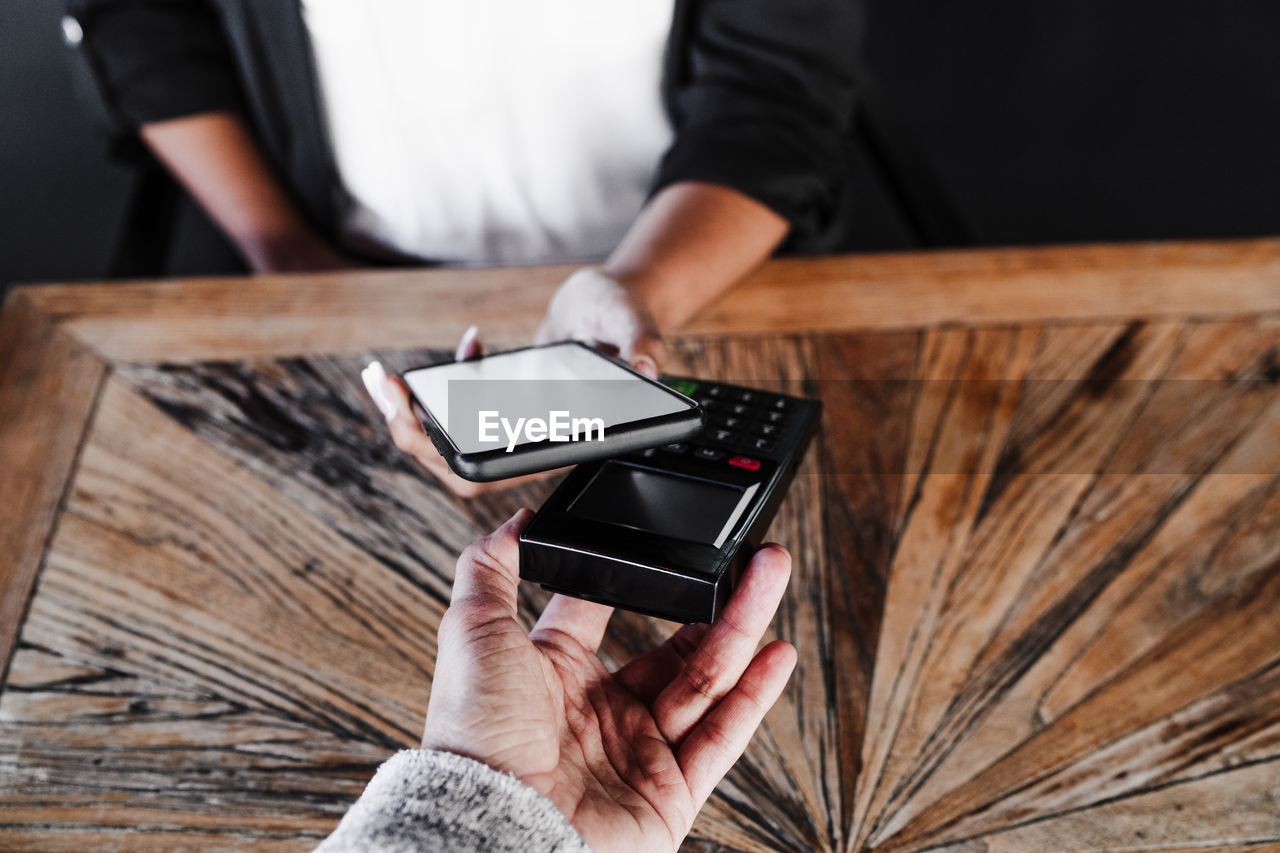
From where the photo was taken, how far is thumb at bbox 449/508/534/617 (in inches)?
13.1

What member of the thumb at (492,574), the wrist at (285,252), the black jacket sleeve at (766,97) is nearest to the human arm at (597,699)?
the thumb at (492,574)

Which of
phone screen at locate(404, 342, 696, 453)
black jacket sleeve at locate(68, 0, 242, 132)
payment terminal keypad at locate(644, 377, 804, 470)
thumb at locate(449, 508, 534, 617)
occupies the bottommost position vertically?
payment terminal keypad at locate(644, 377, 804, 470)

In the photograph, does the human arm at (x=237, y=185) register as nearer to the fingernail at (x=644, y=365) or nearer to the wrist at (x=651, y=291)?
the wrist at (x=651, y=291)

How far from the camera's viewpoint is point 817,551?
0.44 metres

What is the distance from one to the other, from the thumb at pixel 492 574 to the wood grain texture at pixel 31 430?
8.9 inches

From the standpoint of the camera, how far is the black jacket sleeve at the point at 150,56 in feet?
2.37

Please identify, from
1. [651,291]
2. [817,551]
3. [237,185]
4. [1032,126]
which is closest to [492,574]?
[817,551]

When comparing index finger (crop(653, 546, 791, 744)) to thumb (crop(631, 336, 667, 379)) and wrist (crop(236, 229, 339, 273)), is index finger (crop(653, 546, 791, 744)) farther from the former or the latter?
wrist (crop(236, 229, 339, 273))

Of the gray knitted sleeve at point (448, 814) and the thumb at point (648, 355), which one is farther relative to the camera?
the thumb at point (648, 355)

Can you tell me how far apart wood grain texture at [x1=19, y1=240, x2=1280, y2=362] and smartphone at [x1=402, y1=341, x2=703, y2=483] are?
→ 5.2 inches

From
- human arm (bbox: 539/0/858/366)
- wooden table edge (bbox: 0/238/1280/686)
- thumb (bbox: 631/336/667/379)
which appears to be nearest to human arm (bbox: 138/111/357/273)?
wooden table edge (bbox: 0/238/1280/686)

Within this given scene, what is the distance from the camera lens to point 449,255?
2.54 ft

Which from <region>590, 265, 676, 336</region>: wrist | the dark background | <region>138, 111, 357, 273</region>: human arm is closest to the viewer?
<region>590, 265, 676, 336</region>: wrist

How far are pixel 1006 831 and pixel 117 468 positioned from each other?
Answer: 1.51ft
